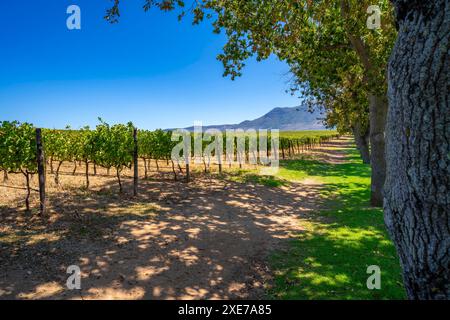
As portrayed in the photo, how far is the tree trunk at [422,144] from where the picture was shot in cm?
319

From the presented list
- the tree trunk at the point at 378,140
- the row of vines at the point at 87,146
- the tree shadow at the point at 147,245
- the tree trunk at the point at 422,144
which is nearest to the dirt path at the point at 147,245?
the tree shadow at the point at 147,245

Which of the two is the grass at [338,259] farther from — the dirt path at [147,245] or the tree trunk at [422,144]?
the tree trunk at [422,144]

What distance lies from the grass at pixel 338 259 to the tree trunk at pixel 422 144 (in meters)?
3.45

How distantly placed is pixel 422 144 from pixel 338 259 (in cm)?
622

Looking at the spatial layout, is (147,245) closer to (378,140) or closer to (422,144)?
(422,144)

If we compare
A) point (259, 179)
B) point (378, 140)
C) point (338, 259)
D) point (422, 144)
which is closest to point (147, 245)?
point (338, 259)

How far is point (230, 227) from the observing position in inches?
468

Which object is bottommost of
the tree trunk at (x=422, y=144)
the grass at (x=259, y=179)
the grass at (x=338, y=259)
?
the grass at (x=338, y=259)

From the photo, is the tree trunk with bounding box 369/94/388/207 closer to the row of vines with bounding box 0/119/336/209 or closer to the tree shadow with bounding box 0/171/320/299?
the tree shadow with bounding box 0/171/320/299

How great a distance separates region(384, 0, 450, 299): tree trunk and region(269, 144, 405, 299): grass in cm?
345

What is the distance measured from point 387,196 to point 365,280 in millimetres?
4316
